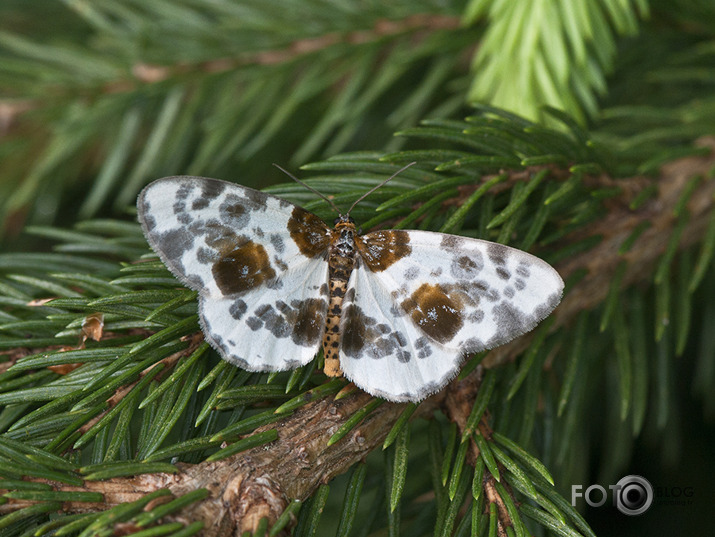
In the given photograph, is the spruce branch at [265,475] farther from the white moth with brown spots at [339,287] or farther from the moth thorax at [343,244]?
the moth thorax at [343,244]

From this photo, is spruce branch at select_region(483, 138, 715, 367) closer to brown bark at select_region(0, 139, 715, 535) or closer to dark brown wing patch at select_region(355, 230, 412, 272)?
brown bark at select_region(0, 139, 715, 535)

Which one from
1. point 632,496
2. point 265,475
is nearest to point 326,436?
point 265,475

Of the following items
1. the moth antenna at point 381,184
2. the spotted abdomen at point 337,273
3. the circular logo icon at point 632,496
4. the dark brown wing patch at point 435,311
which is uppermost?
the moth antenna at point 381,184

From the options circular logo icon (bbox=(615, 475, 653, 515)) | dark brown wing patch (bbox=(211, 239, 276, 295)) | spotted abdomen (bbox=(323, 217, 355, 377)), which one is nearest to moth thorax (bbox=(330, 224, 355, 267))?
spotted abdomen (bbox=(323, 217, 355, 377))

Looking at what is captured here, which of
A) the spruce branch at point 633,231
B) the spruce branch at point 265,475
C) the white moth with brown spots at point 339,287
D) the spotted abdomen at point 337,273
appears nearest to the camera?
the spruce branch at point 265,475

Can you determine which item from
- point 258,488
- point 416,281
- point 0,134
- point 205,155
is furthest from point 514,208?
point 0,134

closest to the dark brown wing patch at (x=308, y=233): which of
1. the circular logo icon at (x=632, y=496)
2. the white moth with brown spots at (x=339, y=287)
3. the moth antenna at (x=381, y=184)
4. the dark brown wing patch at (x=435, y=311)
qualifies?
the white moth with brown spots at (x=339, y=287)

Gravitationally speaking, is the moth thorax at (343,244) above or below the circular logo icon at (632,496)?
above

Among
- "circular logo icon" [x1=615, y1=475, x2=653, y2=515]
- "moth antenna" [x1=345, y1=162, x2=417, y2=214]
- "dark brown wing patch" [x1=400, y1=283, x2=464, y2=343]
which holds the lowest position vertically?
"circular logo icon" [x1=615, y1=475, x2=653, y2=515]
